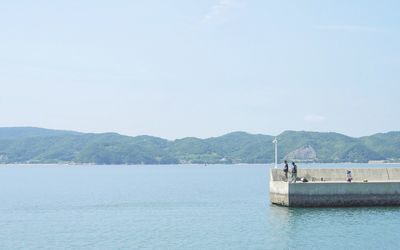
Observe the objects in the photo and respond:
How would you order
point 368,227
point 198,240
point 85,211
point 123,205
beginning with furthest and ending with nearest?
point 123,205 → point 85,211 → point 368,227 → point 198,240

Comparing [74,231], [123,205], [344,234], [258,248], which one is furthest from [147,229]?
[123,205]

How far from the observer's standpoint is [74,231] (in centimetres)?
3981

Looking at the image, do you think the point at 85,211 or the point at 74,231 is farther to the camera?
the point at 85,211

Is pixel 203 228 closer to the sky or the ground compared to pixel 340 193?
closer to the ground

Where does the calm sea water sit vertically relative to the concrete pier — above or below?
below

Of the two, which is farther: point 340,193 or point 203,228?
point 340,193

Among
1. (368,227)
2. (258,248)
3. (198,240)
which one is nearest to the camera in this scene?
(258,248)

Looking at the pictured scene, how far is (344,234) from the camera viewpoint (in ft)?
118

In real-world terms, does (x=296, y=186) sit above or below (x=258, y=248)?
above

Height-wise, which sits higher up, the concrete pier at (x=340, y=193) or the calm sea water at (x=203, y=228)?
the concrete pier at (x=340, y=193)

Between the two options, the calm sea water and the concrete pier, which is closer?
the calm sea water

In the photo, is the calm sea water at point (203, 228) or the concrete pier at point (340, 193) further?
the concrete pier at point (340, 193)

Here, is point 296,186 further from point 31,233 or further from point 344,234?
point 31,233

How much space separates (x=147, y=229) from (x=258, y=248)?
30.9ft
